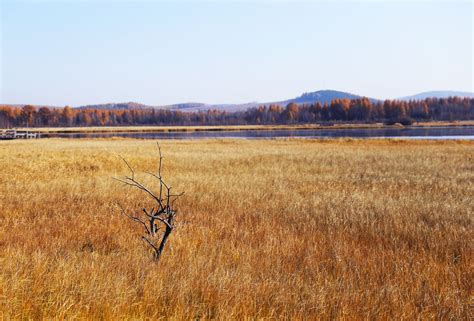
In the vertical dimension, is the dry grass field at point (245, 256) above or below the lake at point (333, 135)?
below

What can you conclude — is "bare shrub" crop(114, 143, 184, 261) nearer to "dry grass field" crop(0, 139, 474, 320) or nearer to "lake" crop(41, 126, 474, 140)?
"dry grass field" crop(0, 139, 474, 320)

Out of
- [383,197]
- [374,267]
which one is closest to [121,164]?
[383,197]

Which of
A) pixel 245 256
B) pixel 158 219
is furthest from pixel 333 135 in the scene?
pixel 158 219

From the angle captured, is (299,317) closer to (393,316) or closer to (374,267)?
(393,316)

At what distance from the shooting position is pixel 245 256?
5969 millimetres

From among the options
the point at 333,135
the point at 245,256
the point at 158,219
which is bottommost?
the point at 245,256

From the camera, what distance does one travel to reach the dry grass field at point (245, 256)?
4.22 m

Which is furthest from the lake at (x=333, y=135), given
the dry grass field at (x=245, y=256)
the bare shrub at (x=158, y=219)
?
the bare shrub at (x=158, y=219)

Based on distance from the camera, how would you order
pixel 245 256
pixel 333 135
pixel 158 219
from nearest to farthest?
1. pixel 158 219
2. pixel 245 256
3. pixel 333 135

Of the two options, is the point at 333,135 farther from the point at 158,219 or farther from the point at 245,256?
the point at 158,219

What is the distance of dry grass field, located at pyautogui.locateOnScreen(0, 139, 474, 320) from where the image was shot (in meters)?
4.22

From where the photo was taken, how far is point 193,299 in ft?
14.3

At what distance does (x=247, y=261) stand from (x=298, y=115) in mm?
192821

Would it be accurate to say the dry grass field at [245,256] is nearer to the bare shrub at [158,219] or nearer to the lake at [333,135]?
the bare shrub at [158,219]
